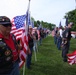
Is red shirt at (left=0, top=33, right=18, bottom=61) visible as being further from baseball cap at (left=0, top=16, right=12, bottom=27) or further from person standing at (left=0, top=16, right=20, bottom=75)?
baseball cap at (left=0, top=16, right=12, bottom=27)

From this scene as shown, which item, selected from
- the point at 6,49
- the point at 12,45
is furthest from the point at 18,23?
the point at 6,49

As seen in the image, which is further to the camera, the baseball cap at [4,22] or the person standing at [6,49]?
the baseball cap at [4,22]

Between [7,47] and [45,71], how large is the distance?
588 cm

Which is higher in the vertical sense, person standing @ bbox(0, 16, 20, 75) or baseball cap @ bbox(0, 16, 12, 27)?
baseball cap @ bbox(0, 16, 12, 27)

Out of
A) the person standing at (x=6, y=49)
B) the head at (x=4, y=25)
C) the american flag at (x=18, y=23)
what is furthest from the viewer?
the american flag at (x=18, y=23)

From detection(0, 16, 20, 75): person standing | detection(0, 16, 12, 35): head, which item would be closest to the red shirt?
detection(0, 16, 20, 75): person standing

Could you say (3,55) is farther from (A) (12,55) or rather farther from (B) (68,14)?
(B) (68,14)

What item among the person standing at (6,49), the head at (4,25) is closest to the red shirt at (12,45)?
the person standing at (6,49)

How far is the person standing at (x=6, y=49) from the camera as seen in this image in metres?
5.26

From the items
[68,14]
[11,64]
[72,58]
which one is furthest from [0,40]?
[68,14]

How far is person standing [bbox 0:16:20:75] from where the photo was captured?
5262 millimetres

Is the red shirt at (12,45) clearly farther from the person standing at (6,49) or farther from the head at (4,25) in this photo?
the head at (4,25)

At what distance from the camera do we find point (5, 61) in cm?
533

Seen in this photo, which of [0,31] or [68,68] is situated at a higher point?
[0,31]
